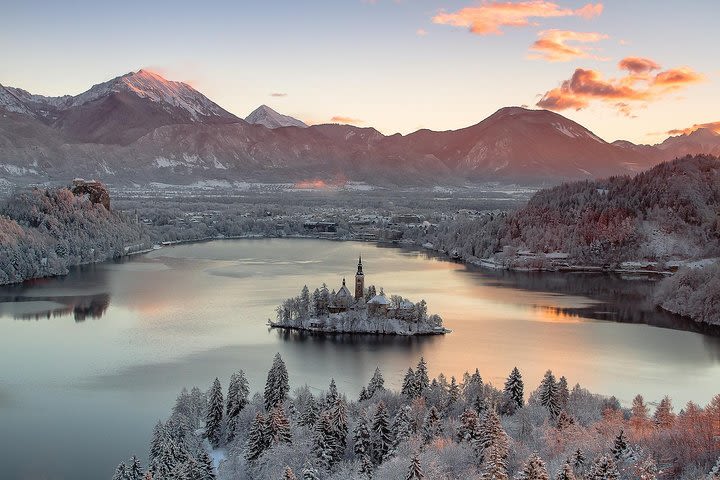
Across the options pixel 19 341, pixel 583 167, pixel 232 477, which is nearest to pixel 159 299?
pixel 19 341

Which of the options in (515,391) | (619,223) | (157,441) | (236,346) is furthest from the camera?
(619,223)

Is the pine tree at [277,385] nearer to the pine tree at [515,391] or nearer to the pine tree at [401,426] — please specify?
the pine tree at [401,426]

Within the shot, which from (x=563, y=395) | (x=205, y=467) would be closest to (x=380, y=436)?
(x=205, y=467)

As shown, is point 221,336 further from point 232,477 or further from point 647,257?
point 647,257

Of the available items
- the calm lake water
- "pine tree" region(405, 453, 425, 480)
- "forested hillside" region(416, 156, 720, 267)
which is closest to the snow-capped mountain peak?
"forested hillside" region(416, 156, 720, 267)

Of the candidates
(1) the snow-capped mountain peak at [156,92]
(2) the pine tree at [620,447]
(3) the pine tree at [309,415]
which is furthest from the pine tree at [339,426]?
(1) the snow-capped mountain peak at [156,92]

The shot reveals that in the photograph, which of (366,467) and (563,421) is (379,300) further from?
(366,467)
